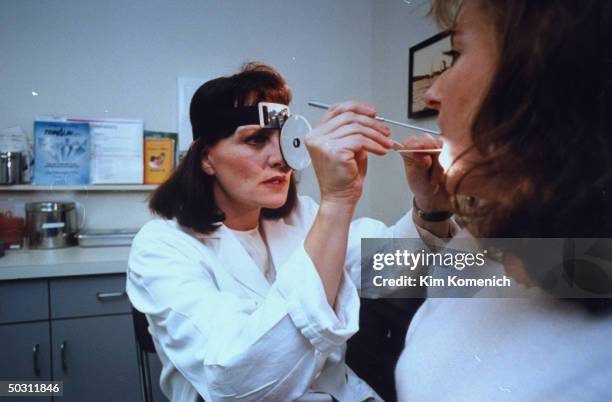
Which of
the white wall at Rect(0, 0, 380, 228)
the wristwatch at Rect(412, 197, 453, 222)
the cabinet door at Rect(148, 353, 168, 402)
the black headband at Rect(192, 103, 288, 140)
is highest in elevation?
the white wall at Rect(0, 0, 380, 228)

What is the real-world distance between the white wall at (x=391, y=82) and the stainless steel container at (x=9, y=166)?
101cm

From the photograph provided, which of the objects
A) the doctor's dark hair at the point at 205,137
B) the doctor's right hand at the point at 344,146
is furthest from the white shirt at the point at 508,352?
the doctor's dark hair at the point at 205,137

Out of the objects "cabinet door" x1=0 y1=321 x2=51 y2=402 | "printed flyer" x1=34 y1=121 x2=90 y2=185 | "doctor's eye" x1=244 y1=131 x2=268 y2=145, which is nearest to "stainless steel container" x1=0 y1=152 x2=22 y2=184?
"printed flyer" x1=34 y1=121 x2=90 y2=185

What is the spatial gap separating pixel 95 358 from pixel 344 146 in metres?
0.93

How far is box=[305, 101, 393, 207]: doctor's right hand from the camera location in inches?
14.9

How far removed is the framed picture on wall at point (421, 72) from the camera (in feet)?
1.85

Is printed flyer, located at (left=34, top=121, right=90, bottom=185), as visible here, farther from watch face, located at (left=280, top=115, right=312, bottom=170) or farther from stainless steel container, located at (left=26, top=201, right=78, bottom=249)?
watch face, located at (left=280, top=115, right=312, bottom=170)

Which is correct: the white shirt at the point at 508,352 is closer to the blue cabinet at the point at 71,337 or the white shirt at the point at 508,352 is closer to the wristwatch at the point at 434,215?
the wristwatch at the point at 434,215

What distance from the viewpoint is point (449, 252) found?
468 millimetres

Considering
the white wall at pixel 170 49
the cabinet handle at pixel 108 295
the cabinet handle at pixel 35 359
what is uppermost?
→ the white wall at pixel 170 49

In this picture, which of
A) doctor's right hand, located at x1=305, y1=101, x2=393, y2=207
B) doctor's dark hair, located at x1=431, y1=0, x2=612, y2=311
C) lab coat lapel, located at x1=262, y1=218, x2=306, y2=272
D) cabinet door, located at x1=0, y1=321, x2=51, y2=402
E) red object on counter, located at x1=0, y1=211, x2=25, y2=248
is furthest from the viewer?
red object on counter, located at x1=0, y1=211, x2=25, y2=248

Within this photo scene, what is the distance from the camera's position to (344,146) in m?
0.38

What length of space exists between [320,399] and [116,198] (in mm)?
776

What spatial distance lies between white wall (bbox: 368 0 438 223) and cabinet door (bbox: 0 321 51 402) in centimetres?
88
